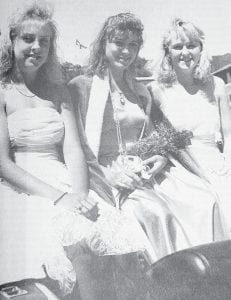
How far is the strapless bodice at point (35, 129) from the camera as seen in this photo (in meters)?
3.02

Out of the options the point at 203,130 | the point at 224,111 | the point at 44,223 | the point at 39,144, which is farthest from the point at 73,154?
the point at 224,111

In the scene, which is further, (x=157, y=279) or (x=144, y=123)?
(x=144, y=123)

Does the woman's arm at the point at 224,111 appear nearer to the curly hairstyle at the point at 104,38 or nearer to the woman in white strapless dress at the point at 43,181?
the curly hairstyle at the point at 104,38

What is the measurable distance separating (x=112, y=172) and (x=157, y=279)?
2.33ft

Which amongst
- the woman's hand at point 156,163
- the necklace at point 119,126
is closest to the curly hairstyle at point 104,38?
the necklace at point 119,126

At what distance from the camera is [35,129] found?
9.98 feet

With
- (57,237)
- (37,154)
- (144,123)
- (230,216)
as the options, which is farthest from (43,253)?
(230,216)

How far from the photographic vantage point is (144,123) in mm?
3332

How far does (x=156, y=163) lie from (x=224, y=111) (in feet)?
2.18

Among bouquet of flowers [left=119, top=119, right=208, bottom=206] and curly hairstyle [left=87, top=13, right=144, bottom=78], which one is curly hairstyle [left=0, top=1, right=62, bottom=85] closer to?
curly hairstyle [left=87, top=13, right=144, bottom=78]

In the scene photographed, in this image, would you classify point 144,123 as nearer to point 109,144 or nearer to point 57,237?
point 109,144

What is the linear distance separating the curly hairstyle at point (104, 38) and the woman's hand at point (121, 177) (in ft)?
2.01

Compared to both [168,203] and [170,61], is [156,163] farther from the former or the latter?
[170,61]

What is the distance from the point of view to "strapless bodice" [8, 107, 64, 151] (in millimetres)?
3021
